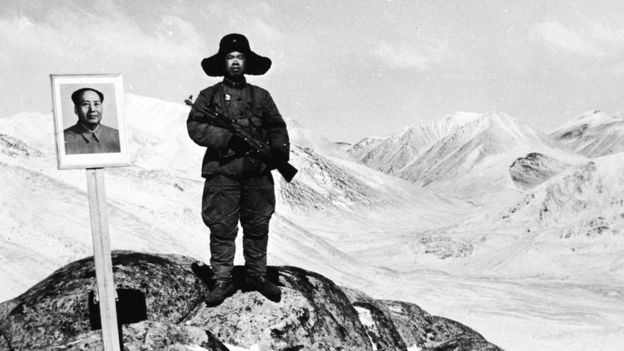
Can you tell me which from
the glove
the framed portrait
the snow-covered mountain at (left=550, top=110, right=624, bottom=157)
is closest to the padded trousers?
the glove

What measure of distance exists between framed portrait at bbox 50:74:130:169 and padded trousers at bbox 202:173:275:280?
1.69 m

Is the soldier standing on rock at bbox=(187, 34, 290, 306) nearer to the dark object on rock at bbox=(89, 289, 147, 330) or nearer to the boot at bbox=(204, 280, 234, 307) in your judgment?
the boot at bbox=(204, 280, 234, 307)

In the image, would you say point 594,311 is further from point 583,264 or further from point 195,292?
point 195,292

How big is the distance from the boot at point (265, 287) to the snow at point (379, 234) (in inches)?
295

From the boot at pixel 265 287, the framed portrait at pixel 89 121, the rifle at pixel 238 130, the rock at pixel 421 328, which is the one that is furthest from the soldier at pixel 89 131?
the rock at pixel 421 328

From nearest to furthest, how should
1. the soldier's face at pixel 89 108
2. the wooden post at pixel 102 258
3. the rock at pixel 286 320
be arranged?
the wooden post at pixel 102 258 → the soldier's face at pixel 89 108 → the rock at pixel 286 320

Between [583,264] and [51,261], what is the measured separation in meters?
32.6

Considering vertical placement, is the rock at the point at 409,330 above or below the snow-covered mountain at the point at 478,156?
below

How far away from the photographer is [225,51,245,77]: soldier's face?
5575mm

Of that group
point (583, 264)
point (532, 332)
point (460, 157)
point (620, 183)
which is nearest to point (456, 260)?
point (583, 264)

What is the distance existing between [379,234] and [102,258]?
54111 millimetres

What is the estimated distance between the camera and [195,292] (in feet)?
19.4

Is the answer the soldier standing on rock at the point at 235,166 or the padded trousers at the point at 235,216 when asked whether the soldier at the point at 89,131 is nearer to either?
the soldier standing on rock at the point at 235,166

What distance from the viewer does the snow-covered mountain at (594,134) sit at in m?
161
